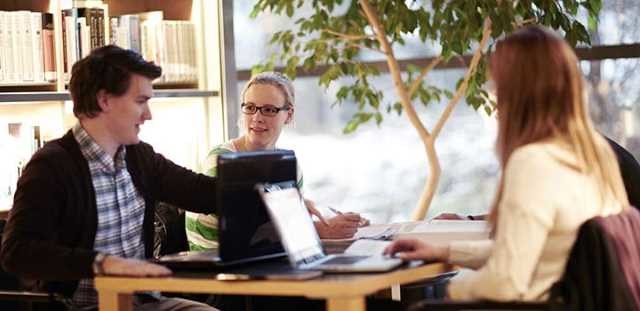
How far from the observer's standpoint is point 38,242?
2.94 metres

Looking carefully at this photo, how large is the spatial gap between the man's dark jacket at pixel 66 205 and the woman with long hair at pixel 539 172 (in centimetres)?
101

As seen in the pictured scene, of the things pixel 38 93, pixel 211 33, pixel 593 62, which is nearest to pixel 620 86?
pixel 593 62

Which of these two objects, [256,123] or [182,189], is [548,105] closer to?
[182,189]

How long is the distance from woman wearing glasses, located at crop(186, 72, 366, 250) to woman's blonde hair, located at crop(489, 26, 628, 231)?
1.38m

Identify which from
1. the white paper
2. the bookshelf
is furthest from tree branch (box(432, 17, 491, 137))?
the white paper

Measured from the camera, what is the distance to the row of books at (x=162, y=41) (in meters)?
4.51

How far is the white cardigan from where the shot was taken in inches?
99.9

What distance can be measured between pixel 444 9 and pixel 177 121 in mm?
1183

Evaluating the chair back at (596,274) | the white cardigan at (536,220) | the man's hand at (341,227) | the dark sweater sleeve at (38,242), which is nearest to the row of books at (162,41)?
the man's hand at (341,227)

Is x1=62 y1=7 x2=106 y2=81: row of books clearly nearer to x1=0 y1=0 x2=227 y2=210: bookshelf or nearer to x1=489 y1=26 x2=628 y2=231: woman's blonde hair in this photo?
x1=0 y1=0 x2=227 y2=210: bookshelf

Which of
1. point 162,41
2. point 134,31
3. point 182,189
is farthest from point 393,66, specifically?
A: point 182,189

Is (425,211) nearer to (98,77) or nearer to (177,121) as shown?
(177,121)

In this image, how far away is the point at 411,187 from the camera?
576cm

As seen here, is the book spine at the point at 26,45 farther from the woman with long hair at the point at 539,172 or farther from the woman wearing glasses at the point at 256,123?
the woman with long hair at the point at 539,172
